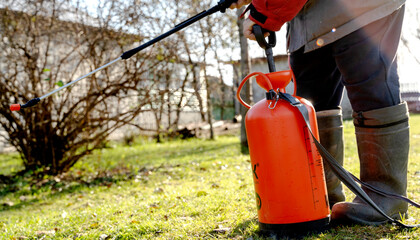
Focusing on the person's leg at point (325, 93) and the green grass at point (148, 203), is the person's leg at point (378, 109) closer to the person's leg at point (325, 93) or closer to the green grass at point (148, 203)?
the green grass at point (148, 203)

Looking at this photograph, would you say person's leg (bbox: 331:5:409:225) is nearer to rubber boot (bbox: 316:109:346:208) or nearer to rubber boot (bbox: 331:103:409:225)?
rubber boot (bbox: 331:103:409:225)

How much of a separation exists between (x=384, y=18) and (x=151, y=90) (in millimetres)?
4200

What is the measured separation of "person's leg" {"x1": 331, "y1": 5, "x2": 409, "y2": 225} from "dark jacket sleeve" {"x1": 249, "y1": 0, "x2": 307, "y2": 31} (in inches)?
12.7

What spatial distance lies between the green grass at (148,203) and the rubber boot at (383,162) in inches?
3.0

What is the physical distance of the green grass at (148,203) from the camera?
7.51ft

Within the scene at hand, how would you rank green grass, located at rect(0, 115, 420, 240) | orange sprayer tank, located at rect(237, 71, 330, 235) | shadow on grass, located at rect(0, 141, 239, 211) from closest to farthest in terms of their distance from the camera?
orange sprayer tank, located at rect(237, 71, 330, 235) < green grass, located at rect(0, 115, 420, 240) < shadow on grass, located at rect(0, 141, 239, 211)

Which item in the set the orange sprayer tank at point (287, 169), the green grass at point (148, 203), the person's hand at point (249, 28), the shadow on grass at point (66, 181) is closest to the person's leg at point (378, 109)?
the green grass at point (148, 203)

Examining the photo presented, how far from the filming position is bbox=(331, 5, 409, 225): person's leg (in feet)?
6.45

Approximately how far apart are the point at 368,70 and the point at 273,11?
574 mm

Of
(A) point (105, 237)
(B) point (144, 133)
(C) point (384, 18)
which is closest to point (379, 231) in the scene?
(C) point (384, 18)

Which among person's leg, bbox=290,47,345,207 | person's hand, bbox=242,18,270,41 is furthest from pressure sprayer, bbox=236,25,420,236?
person's leg, bbox=290,47,345,207

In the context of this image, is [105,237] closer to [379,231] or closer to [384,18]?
[379,231]

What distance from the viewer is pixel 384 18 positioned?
196cm

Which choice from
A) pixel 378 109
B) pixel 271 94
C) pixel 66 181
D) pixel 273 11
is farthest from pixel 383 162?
pixel 66 181
